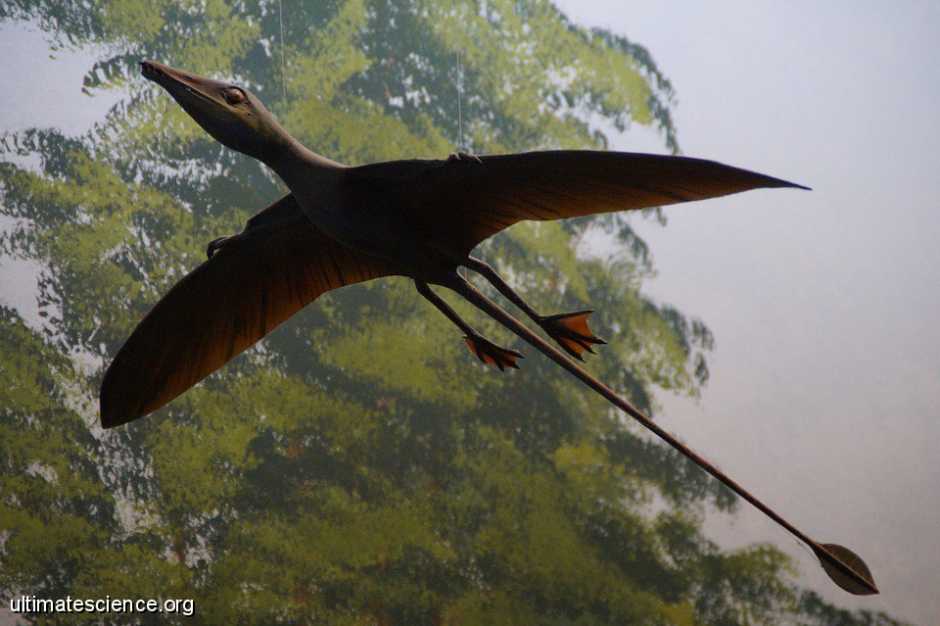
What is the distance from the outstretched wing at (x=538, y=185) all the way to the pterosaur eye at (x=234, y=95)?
0.53 ft

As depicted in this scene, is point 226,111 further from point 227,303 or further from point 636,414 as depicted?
point 636,414

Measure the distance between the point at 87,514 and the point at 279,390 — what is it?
0.65 m

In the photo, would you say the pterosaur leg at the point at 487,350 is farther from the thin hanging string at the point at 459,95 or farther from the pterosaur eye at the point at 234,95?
the thin hanging string at the point at 459,95

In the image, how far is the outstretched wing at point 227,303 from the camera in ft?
4.13

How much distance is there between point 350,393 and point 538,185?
6.50 feet

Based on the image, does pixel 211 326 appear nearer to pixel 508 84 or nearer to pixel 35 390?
pixel 35 390

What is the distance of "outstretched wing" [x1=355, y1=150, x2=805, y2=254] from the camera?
1.01m

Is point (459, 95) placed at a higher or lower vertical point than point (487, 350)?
higher

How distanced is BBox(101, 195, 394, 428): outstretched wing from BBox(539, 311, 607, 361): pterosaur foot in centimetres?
24

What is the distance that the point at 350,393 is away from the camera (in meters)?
2.97

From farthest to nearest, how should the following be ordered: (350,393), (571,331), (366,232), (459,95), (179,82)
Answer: (459,95)
(350,393)
(571,331)
(366,232)
(179,82)

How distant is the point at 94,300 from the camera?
2.80 metres

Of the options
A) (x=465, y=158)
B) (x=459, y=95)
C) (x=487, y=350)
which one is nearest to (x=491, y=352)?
(x=487, y=350)

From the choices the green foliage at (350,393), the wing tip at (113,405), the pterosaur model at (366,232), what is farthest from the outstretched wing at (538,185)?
the green foliage at (350,393)
